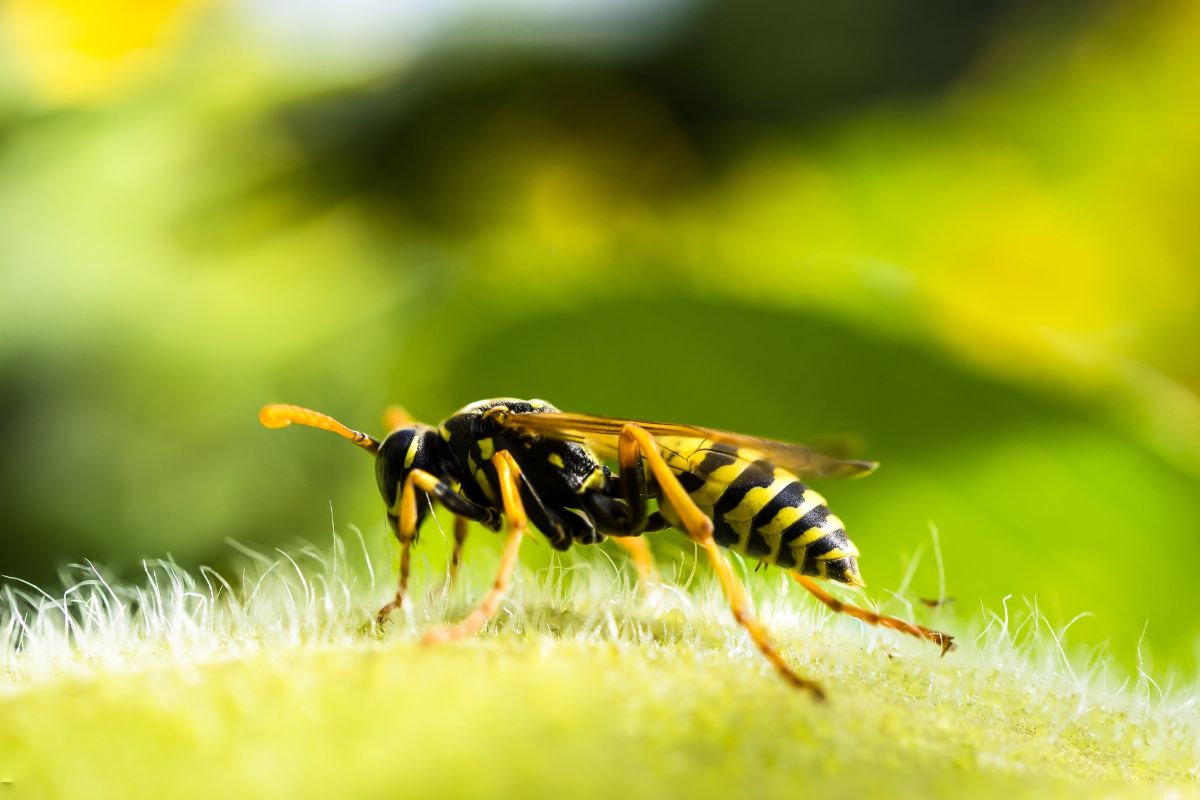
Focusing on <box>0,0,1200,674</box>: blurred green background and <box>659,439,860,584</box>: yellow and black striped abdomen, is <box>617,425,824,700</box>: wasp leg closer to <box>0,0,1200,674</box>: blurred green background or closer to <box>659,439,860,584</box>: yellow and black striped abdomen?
<box>659,439,860,584</box>: yellow and black striped abdomen

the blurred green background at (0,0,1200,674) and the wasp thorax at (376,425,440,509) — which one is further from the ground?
the blurred green background at (0,0,1200,674)

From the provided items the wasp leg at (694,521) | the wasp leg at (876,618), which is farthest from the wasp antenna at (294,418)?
the wasp leg at (876,618)

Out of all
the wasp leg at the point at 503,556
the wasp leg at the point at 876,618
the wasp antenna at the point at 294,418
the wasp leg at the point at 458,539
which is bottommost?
the wasp leg at the point at 876,618

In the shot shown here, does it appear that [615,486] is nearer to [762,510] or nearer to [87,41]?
[762,510]

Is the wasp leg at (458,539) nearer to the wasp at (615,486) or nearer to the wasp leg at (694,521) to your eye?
the wasp at (615,486)

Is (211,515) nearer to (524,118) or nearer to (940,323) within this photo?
(524,118)

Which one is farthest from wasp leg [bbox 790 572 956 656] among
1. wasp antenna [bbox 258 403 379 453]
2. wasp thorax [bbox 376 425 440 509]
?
wasp antenna [bbox 258 403 379 453]

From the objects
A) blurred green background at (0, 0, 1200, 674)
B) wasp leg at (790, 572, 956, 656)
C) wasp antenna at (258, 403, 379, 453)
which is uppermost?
blurred green background at (0, 0, 1200, 674)
